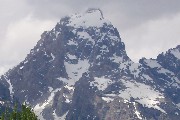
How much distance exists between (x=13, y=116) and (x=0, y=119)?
1.53 metres

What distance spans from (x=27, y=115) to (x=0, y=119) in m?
2.95

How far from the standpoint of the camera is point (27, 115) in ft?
172

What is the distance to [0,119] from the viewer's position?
5088 cm

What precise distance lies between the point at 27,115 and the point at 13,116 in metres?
1.47

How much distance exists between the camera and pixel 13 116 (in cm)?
5184
